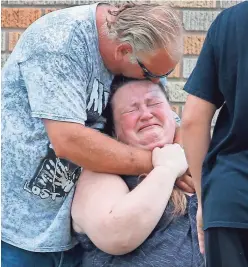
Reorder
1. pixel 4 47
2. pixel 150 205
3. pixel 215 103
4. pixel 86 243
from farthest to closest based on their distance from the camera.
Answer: pixel 4 47 < pixel 86 243 < pixel 150 205 < pixel 215 103

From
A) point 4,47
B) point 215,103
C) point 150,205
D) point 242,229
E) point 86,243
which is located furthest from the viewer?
point 4,47

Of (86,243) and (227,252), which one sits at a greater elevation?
(227,252)

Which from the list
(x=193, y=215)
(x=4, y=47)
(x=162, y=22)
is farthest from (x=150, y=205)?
(x=4, y=47)

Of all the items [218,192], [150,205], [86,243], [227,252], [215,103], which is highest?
[215,103]

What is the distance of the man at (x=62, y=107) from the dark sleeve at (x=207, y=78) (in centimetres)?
55

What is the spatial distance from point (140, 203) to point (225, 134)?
55cm

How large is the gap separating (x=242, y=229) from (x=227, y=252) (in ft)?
0.25

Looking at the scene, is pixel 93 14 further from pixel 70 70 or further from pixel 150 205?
pixel 150 205

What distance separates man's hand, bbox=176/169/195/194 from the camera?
2852 millimetres

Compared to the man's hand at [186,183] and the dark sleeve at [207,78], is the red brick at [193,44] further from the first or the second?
the dark sleeve at [207,78]

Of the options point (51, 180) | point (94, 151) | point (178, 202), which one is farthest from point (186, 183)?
point (51, 180)

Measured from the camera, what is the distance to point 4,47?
4297 millimetres

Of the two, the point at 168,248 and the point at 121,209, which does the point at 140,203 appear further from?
the point at 168,248

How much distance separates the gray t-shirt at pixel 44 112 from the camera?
2.71 metres
